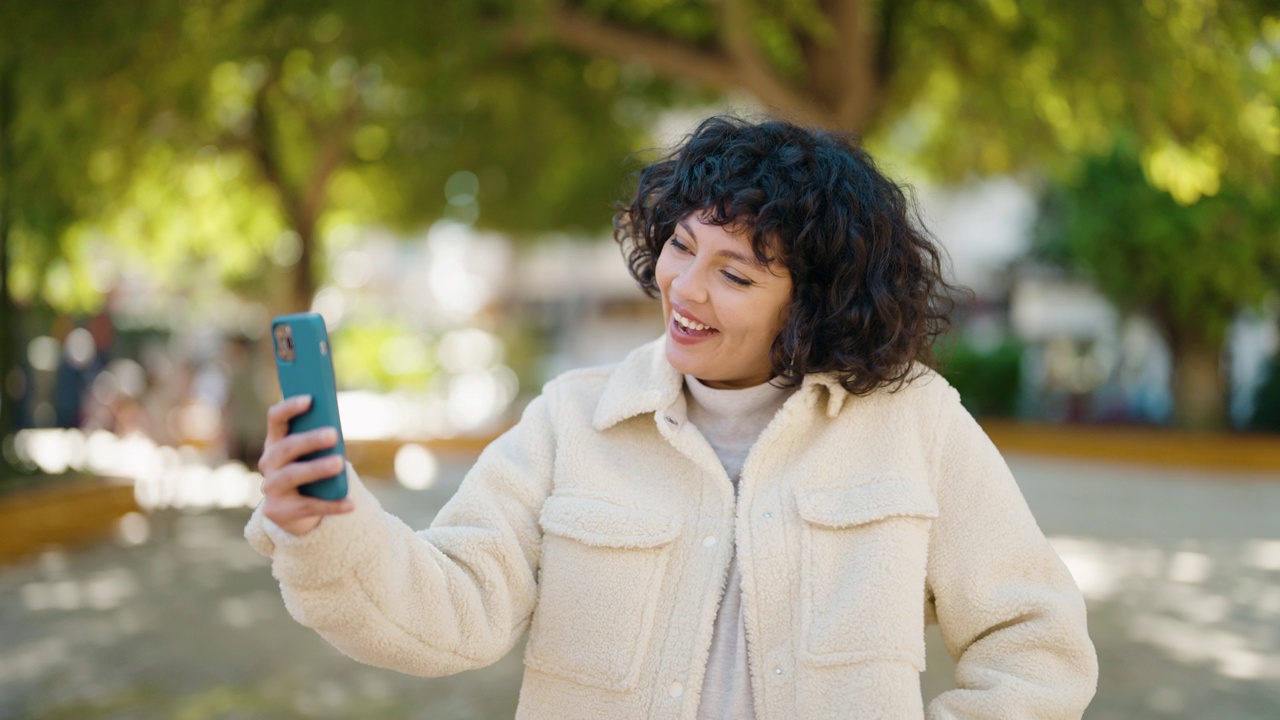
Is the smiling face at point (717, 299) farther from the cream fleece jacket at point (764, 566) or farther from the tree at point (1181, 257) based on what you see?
the tree at point (1181, 257)

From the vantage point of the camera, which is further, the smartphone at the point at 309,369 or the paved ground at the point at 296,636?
the paved ground at the point at 296,636

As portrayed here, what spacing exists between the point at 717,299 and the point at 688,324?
7 cm

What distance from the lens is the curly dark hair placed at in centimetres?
206

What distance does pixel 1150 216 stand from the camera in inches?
648

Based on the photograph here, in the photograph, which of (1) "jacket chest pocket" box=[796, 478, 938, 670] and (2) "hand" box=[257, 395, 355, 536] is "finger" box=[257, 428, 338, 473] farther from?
(1) "jacket chest pocket" box=[796, 478, 938, 670]

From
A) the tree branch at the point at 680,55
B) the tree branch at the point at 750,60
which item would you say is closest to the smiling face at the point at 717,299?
the tree branch at the point at 750,60

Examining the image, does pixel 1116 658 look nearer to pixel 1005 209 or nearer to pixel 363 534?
pixel 363 534

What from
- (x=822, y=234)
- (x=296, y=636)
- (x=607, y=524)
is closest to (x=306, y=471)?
(x=607, y=524)

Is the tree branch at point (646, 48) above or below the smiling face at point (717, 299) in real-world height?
above

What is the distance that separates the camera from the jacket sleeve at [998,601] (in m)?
2.02

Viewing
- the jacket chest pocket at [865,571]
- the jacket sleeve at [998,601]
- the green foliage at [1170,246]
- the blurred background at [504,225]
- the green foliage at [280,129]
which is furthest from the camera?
→ the green foliage at [1170,246]

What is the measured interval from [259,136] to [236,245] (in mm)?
4285

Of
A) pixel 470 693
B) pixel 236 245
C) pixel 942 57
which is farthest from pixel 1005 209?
pixel 470 693

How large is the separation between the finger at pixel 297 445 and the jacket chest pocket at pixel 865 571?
0.79 m
